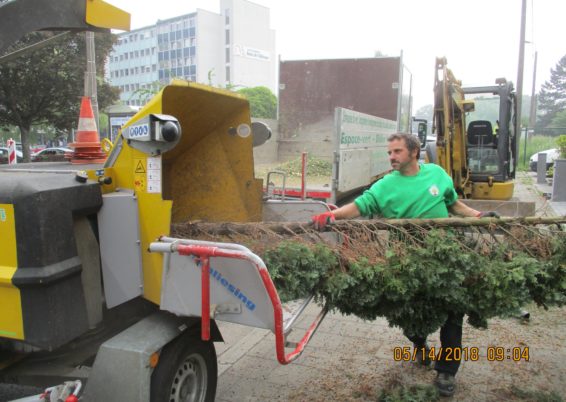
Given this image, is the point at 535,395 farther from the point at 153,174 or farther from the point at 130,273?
the point at 153,174

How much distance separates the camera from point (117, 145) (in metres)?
2.64

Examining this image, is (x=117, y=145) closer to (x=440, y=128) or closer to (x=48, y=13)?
(x=48, y=13)

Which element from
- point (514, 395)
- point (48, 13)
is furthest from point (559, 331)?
point (48, 13)

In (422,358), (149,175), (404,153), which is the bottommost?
(422,358)

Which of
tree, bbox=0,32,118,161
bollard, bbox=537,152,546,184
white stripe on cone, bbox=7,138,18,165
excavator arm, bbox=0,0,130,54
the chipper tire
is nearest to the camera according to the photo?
the chipper tire

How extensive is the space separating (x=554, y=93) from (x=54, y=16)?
8363cm

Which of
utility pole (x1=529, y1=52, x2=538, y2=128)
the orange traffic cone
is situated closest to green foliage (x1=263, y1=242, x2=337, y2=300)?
the orange traffic cone

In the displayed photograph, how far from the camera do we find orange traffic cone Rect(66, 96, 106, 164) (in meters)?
3.46

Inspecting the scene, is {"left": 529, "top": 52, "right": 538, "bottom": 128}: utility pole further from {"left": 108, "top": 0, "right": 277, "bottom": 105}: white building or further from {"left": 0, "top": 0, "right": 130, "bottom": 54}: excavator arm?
{"left": 108, "top": 0, "right": 277, "bottom": 105}: white building

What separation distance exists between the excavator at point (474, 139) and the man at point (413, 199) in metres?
4.84

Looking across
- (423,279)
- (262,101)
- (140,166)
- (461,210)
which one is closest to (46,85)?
(140,166)

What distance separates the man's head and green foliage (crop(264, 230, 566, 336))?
27.9 inches

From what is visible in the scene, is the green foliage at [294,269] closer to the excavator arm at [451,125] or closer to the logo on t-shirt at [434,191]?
the logo on t-shirt at [434,191]

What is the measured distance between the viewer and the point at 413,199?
327cm
